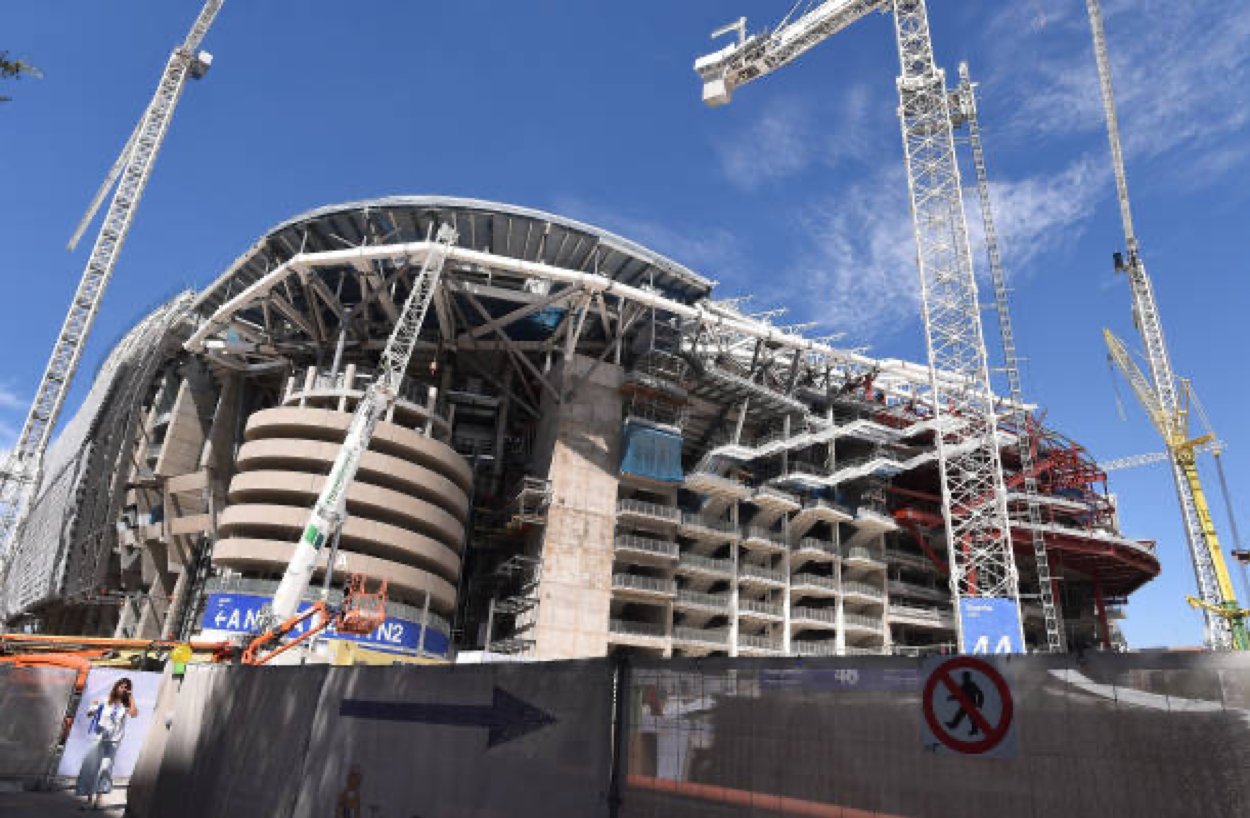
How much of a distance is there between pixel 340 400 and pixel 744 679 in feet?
184

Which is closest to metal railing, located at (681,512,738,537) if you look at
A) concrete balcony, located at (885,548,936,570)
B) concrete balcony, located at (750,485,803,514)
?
concrete balcony, located at (750,485,803,514)

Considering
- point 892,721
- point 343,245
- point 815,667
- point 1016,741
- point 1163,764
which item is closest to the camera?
point 1163,764

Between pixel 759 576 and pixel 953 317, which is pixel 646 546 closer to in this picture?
pixel 759 576

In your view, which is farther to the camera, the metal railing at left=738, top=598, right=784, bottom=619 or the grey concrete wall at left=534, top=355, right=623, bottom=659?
the metal railing at left=738, top=598, right=784, bottom=619

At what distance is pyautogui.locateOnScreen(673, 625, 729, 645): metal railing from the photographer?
56.8 metres

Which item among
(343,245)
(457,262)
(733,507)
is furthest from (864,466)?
(343,245)

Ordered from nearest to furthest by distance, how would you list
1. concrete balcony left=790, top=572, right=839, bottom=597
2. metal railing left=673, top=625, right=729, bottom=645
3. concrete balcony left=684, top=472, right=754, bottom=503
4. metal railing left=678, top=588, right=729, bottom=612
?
metal railing left=673, top=625, right=729, bottom=645 < metal railing left=678, top=588, right=729, bottom=612 < concrete balcony left=684, top=472, right=754, bottom=503 < concrete balcony left=790, top=572, right=839, bottom=597

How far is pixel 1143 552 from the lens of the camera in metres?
68.8

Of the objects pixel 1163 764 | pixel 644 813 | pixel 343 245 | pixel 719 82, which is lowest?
pixel 644 813

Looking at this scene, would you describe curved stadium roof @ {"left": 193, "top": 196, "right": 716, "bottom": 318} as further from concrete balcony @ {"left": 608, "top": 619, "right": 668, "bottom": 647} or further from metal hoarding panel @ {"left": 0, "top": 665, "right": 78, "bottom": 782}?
metal hoarding panel @ {"left": 0, "top": 665, "right": 78, "bottom": 782}

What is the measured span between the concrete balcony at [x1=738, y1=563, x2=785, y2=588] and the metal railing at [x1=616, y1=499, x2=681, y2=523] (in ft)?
23.3

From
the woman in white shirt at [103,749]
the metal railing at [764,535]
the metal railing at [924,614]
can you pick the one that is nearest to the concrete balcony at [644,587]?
the metal railing at [764,535]

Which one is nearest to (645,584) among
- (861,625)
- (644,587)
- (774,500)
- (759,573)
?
(644,587)

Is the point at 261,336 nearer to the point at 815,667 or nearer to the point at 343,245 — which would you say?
the point at 343,245
